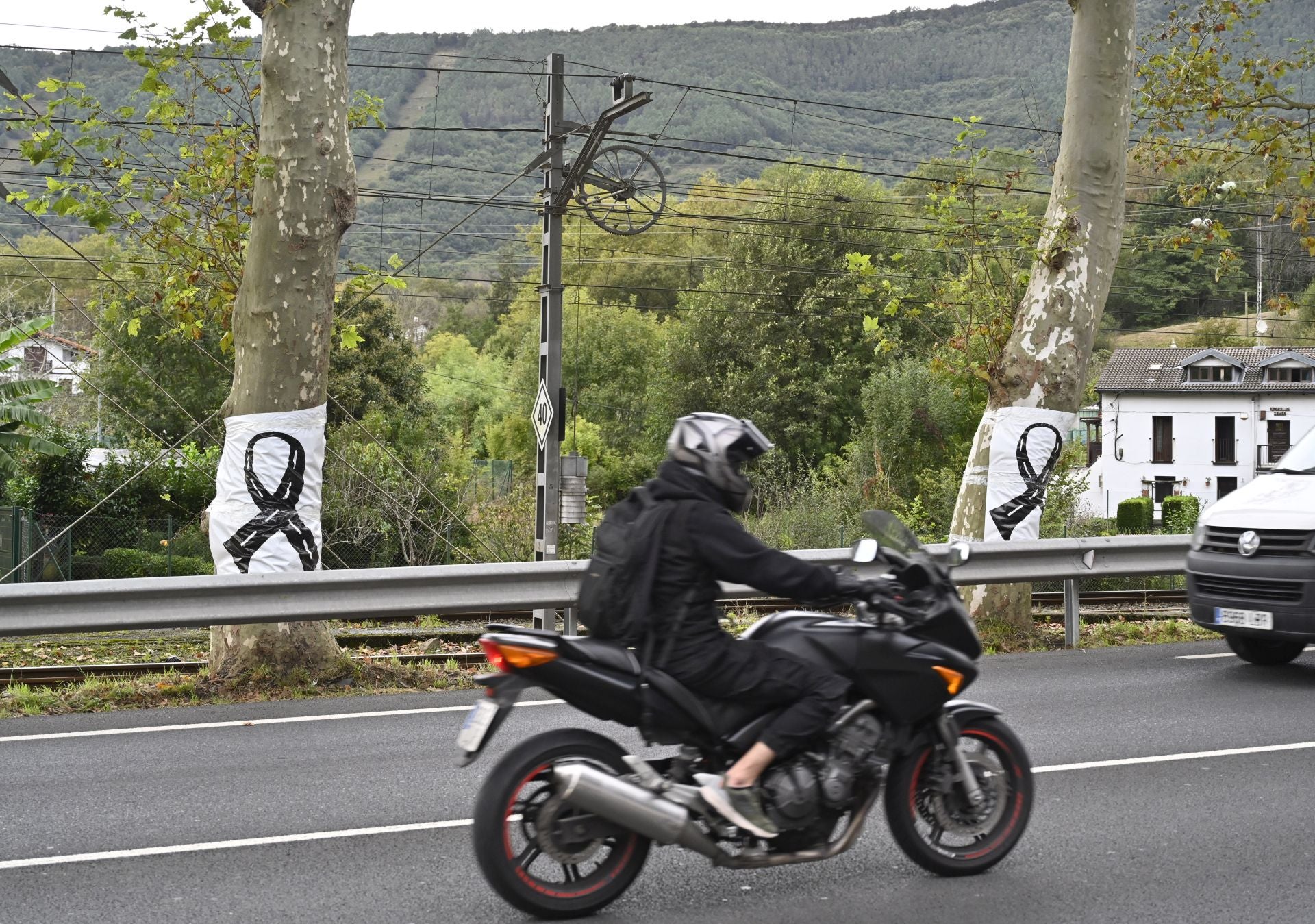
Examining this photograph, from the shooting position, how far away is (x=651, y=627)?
4.79 m

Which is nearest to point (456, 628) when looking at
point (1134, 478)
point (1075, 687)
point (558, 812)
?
point (1075, 687)

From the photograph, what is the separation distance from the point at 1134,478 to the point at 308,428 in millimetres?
64159

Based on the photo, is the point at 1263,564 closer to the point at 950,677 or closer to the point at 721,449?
the point at 950,677

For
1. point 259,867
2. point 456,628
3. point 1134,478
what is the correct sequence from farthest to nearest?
point 1134,478
point 456,628
point 259,867

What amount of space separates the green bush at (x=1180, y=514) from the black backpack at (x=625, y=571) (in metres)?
31.4

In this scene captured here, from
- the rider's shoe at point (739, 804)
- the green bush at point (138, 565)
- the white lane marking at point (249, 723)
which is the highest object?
the rider's shoe at point (739, 804)

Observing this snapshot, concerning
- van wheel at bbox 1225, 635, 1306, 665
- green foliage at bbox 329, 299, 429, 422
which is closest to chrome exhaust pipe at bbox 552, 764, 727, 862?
van wheel at bbox 1225, 635, 1306, 665

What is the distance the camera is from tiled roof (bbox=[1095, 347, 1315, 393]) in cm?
6656

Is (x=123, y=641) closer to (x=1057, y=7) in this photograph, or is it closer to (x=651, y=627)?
(x=651, y=627)


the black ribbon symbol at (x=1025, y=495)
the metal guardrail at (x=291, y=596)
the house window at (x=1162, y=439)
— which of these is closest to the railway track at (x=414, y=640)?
the metal guardrail at (x=291, y=596)

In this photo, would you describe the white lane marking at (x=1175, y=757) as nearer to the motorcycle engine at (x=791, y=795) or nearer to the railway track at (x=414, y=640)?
the motorcycle engine at (x=791, y=795)

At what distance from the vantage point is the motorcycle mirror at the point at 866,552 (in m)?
4.81

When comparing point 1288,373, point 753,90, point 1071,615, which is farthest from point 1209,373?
point 753,90

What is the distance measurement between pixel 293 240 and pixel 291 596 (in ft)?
9.21
